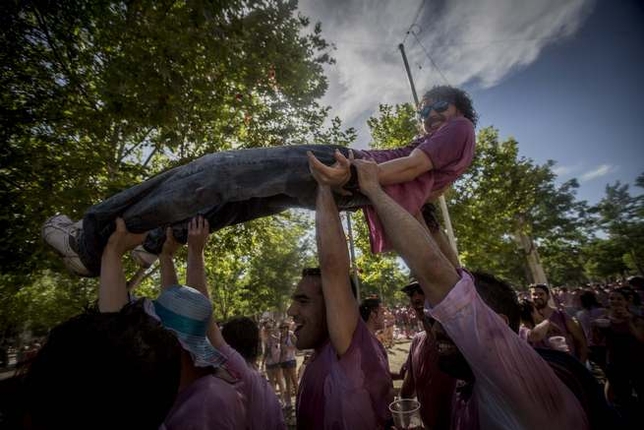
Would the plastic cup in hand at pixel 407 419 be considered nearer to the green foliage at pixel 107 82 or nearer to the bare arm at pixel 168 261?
the bare arm at pixel 168 261

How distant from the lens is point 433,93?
2.63 meters

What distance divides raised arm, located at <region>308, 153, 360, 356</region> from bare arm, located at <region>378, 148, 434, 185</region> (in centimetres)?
39

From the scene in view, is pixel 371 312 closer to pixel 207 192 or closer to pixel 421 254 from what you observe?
pixel 207 192

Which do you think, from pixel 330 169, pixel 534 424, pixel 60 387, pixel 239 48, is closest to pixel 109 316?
pixel 60 387

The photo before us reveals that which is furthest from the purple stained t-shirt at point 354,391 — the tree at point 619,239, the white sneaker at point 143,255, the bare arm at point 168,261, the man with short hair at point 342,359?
the tree at point 619,239

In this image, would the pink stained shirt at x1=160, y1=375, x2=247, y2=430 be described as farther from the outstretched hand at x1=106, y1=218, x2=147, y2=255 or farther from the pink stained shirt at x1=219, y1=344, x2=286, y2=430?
the outstretched hand at x1=106, y1=218, x2=147, y2=255

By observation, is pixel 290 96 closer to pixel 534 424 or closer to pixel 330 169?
pixel 330 169

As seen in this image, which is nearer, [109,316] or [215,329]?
[109,316]

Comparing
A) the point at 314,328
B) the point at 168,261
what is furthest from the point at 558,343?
the point at 168,261

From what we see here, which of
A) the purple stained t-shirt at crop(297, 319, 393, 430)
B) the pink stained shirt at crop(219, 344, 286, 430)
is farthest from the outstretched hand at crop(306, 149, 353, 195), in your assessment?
the pink stained shirt at crop(219, 344, 286, 430)

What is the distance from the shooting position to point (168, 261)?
99.4 inches

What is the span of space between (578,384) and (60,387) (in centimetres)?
208

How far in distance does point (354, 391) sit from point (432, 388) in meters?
1.40

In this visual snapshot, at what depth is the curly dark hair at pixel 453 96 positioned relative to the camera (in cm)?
257
